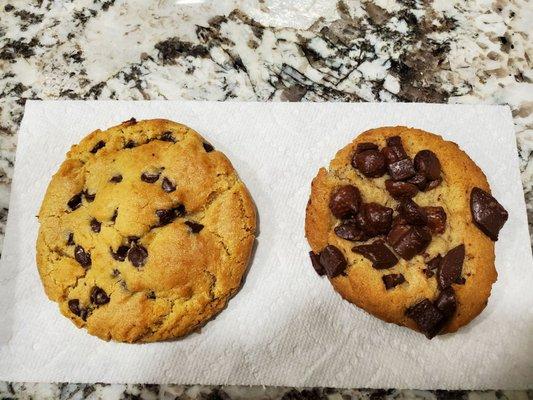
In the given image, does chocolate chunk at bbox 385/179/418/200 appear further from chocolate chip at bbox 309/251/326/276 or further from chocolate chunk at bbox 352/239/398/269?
chocolate chip at bbox 309/251/326/276

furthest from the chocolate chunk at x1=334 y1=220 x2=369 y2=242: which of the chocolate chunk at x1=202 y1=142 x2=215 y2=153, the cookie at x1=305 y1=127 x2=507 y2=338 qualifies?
the chocolate chunk at x1=202 y1=142 x2=215 y2=153

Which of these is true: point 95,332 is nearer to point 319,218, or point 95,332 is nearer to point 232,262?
point 232,262

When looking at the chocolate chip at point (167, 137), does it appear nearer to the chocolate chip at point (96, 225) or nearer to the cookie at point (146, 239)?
the cookie at point (146, 239)

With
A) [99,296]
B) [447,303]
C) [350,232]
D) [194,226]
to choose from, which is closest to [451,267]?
[447,303]

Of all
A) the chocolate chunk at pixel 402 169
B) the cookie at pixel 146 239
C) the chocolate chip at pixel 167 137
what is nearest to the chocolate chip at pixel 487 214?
the chocolate chunk at pixel 402 169

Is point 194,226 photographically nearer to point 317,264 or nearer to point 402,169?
point 317,264

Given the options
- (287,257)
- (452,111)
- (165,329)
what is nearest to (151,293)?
(165,329)
